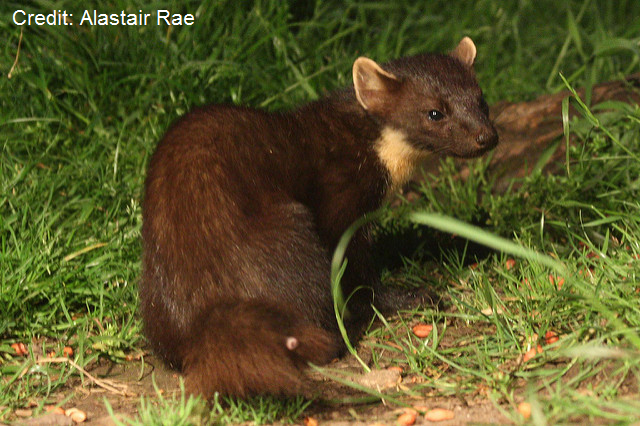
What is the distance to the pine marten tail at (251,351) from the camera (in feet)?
10.3

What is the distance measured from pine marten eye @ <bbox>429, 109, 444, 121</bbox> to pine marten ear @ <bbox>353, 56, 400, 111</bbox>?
22 centimetres

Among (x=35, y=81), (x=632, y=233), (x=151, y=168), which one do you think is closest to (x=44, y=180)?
(x=35, y=81)

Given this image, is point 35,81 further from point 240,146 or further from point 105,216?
point 240,146

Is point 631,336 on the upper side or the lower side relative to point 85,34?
lower

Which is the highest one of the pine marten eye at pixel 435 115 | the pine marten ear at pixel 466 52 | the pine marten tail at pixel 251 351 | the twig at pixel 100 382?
the pine marten ear at pixel 466 52

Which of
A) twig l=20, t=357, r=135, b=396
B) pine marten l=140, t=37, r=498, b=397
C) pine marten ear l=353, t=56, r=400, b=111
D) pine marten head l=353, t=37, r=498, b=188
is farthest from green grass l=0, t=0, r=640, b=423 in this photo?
pine marten ear l=353, t=56, r=400, b=111

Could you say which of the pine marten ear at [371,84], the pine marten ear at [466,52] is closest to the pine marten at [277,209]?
the pine marten ear at [371,84]

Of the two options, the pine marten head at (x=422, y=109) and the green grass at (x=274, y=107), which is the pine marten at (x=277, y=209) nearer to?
the pine marten head at (x=422, y=109)

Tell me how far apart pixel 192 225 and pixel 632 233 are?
207 cm

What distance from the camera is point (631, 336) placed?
9.02 ft

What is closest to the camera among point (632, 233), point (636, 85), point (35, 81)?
point (632, 233)

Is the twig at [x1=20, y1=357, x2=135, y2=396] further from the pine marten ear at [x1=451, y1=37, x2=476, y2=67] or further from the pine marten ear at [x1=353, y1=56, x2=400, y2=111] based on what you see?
the pine marten ear at [x1=451, y1=37, x2=476, y2=67]

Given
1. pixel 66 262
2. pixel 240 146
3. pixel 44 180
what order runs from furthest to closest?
pixel 44 180 < pixel 66 262 < pixel 240 146

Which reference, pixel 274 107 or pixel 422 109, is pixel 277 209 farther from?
pixel 274 107
